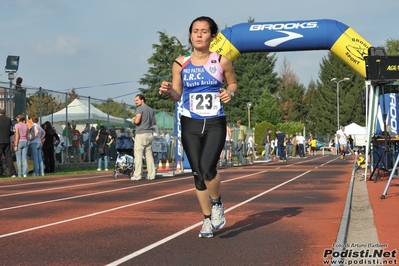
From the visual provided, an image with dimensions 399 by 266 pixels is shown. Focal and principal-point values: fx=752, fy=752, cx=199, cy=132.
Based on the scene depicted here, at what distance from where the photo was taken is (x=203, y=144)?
303 inches

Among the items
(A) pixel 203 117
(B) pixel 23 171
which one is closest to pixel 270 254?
(A) pixel 203 117

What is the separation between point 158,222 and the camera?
927 centimetres

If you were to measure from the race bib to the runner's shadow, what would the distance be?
1325 millimetres

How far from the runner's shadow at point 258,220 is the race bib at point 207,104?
133cm

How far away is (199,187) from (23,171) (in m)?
14.8

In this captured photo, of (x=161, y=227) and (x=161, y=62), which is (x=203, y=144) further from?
(x=161, y=62)

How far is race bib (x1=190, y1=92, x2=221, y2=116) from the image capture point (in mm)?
7691

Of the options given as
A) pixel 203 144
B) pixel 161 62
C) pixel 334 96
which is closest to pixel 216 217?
pixel 203 144

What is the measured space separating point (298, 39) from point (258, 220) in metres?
15.2

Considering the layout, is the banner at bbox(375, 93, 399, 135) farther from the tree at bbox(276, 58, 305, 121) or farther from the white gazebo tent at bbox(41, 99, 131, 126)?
the tree at bbox(276, 58, 305, 121)

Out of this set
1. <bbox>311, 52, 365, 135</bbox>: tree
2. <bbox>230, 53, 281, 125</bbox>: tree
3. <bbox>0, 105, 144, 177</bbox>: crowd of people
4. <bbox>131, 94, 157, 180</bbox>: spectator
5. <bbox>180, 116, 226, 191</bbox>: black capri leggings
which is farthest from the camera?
<bbox>311, 52, 365, 135</bbox>: tree

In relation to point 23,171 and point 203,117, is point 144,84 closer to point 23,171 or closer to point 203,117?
point 23,171

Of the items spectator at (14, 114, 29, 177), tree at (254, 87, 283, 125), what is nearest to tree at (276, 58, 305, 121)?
tree at (254, 87, 283, 125)

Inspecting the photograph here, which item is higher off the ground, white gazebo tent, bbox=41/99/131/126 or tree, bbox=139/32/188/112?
tree, bbox=139/32/188/112
